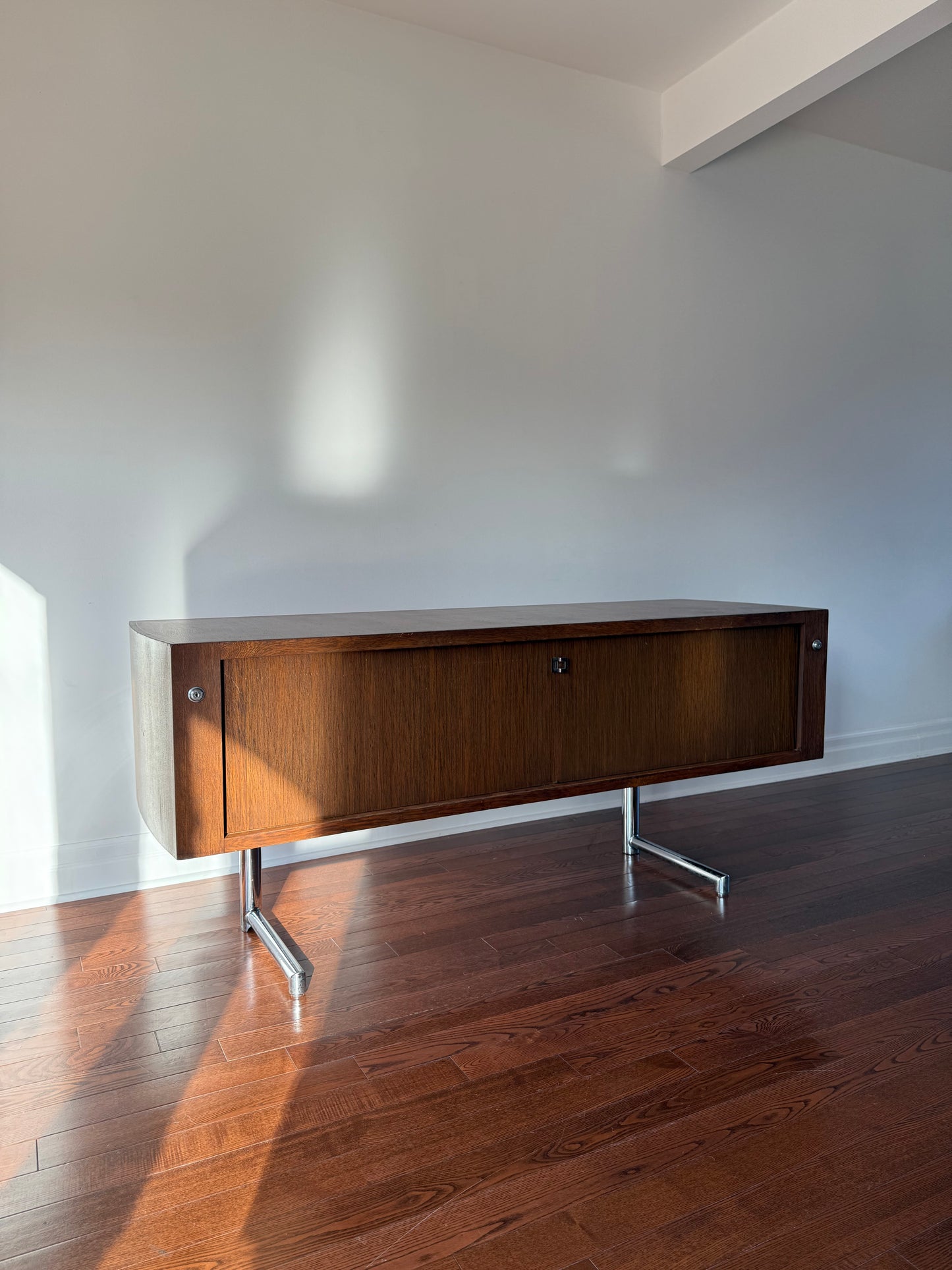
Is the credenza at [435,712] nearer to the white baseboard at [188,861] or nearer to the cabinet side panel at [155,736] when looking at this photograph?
A: the cabinet side panel at [155,736]

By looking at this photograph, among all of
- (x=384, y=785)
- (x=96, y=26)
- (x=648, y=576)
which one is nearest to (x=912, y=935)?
(x=384, y=785)

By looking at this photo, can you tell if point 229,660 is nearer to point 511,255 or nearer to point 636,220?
point 511,255

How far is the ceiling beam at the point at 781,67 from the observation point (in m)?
2.30

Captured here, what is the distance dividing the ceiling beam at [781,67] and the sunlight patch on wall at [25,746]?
245cm

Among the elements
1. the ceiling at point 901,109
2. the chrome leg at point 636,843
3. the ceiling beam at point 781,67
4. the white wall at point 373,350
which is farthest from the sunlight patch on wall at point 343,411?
the ceiling at point 901,109

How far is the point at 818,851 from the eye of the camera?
8.55 ft

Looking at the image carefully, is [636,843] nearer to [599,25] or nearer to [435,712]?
[435,712]

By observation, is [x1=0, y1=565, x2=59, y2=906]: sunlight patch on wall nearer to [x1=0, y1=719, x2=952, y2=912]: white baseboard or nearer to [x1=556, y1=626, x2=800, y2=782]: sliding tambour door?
[x1=0, y1=719, x2=952, y2=912]: white baseboard

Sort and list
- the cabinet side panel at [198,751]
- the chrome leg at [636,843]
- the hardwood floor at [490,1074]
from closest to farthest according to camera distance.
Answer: the hardwood floor at [490,1074]
the cabinet side panel at [198,751]
the chrome leg at [636,843]

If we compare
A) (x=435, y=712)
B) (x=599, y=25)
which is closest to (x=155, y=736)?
(x=435, y=712)

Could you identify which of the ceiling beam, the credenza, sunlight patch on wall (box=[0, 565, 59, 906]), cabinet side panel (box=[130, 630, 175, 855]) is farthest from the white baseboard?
the ceiling beam

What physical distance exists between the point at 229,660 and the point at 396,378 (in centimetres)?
130

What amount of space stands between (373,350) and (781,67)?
1.42 metres

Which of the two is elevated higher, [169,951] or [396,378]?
[396,378]
